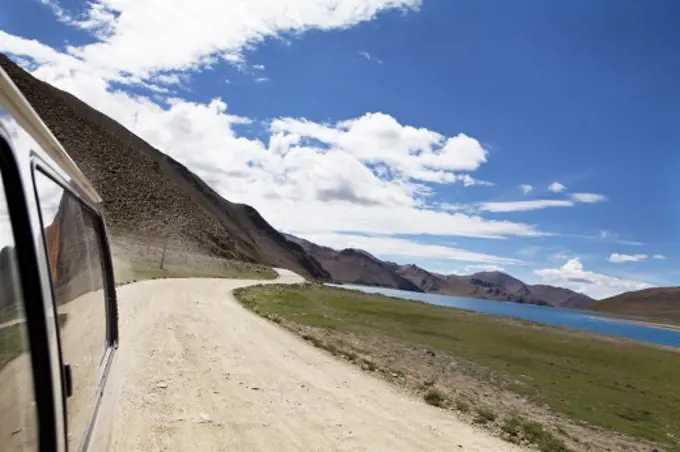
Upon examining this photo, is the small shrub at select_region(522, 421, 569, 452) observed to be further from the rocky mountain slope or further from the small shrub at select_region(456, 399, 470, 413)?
the rocky mountain slope

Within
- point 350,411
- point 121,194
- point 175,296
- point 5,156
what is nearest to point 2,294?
point 5,156

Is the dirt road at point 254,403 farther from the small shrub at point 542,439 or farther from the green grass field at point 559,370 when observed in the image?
the green grass field at point 559,370

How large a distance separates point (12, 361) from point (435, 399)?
15.4 m

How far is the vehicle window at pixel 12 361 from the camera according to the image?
2.21 metres

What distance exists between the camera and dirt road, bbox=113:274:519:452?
993 centimetres

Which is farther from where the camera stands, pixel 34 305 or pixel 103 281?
pixel 103 281

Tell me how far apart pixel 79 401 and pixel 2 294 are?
1761 mm

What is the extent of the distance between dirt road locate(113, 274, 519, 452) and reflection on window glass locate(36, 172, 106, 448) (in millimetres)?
4942

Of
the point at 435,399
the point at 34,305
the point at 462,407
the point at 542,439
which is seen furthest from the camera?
the point at 435,399

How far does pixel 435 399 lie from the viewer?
639 inches

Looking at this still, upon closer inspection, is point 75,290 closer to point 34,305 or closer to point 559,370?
point 34,305

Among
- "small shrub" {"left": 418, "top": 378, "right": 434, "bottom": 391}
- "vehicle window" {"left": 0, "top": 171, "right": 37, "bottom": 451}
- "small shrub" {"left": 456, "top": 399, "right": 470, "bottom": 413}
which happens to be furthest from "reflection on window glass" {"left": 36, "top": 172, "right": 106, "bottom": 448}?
"small shrub" {"left": 418, "top": 378, "right": 434, "bottom": 391}

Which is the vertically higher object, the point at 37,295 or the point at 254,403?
the point at 37,295

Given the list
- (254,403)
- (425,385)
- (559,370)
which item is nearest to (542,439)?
(425,385)
